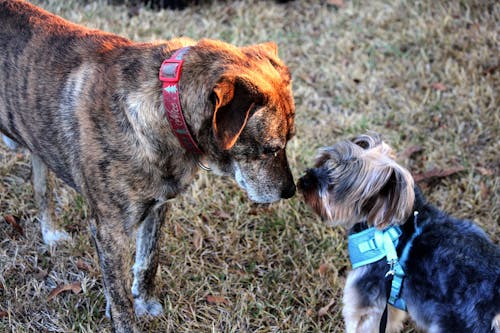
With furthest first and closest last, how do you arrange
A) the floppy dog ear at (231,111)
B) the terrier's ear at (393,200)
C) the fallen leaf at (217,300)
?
the fallen leaf at (217,300), the terrier's ear at (393,200), the floppy dog ear at (231,111)

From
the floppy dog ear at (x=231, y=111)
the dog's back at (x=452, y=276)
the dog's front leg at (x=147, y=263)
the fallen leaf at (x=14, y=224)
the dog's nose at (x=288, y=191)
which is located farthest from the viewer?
the fallen leaf at (x=14, y=224)

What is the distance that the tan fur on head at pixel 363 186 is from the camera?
3.07 meters

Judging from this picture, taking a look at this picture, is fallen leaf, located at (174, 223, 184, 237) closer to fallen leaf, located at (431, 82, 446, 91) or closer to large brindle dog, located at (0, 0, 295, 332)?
large brindle dog, located at (0, 0, 295, 332)

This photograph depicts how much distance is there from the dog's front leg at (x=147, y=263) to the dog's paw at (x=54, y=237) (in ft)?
2.37

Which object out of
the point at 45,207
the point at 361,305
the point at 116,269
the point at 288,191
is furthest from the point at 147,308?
the point at 361,305

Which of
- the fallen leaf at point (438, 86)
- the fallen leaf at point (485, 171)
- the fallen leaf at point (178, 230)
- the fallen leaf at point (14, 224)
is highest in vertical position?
the fallen leaf at point (438, 86)

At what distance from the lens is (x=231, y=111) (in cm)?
270

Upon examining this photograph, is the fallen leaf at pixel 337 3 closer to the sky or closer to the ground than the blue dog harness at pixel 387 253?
closer to the sky

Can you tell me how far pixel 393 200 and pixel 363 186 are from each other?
18 centimetres

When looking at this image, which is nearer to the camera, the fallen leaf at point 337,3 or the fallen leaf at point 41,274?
the fallen leaf at point 41,274

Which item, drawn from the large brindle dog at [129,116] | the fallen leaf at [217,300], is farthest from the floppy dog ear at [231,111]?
the fallen leaf at [217,300]

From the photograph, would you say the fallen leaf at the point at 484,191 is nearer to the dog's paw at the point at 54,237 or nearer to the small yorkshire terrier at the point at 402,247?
the small yorkshire terrier at the point at 402,247

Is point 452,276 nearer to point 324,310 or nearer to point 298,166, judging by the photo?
point 324,310

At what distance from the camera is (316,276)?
4137 millimetres
